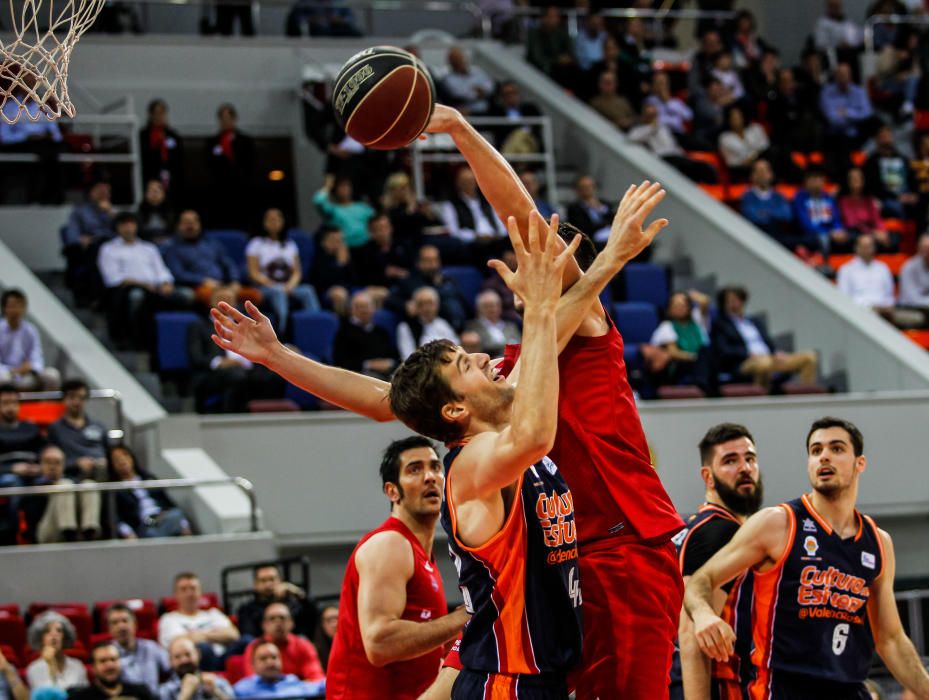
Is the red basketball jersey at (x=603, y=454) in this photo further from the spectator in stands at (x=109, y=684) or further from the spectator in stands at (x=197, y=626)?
the spectator in stands at (x=197, y=626)

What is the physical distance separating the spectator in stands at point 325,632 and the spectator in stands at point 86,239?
4.79 metres

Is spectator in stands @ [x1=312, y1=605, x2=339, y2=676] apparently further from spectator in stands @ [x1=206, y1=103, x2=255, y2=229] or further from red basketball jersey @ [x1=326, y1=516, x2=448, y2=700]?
spectator in stands @ [x1=206, y1=103, x2=255, y2=229]

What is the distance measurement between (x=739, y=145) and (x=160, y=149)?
6.12 metres

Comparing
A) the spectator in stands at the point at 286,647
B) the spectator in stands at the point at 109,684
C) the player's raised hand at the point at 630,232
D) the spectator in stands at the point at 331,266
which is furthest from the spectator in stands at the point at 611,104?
the player's raised hand at the point at 630,232

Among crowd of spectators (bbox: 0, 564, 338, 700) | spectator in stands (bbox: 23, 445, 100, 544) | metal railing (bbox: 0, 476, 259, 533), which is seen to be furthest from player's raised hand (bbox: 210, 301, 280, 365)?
spectator in stands (bbox: 23, 445, 100, 544)

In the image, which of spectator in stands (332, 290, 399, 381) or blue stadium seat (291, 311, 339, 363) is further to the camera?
blue stadium seat (291, 311, 339, 363)

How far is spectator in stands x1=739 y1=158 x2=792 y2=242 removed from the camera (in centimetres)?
1631

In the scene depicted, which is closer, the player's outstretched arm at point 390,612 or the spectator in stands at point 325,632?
the player's outstretched arm at point 390,612

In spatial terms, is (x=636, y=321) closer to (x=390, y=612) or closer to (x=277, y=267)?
(x=277, y=267)

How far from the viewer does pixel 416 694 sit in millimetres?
5488

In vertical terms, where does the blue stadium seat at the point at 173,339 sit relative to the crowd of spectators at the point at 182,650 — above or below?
above

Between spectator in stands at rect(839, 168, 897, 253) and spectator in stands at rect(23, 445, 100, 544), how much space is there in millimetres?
8690

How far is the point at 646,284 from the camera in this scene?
14992 mm

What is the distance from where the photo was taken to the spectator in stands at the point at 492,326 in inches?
510
